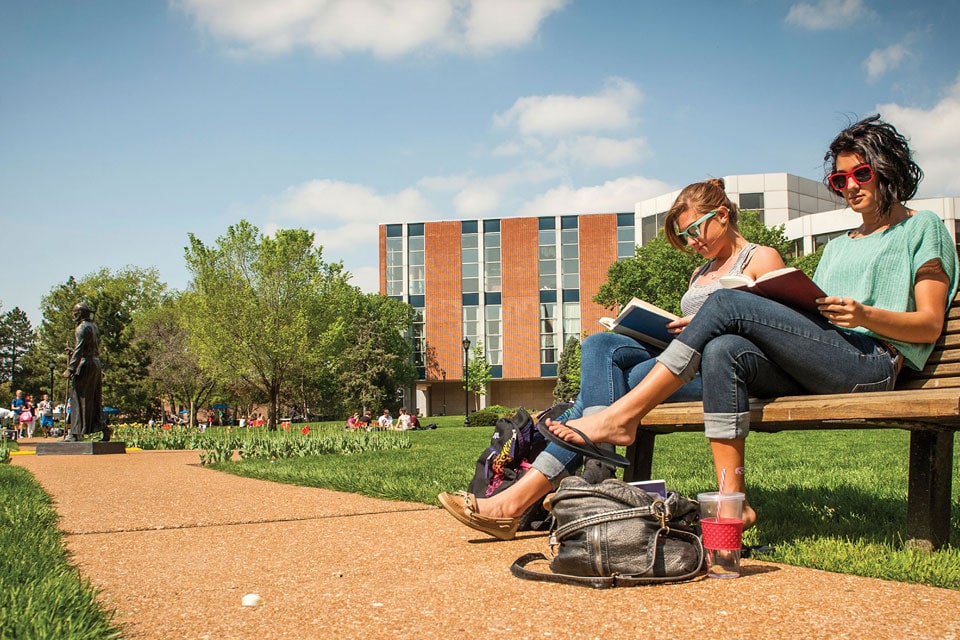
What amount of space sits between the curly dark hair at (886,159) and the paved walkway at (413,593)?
60.2 inches

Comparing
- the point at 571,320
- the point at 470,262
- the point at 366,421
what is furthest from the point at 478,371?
the point at 366,421

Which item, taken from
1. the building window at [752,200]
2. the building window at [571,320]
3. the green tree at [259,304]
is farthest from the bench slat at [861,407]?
the building window at [571,320]

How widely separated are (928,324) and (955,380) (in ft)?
0.81

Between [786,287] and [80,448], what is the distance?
13.9 m

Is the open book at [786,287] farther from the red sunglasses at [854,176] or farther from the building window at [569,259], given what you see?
the building window at [569,259]

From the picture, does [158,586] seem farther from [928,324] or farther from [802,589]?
[928,324]

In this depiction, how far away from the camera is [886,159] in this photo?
3.20 m

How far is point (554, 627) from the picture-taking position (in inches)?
88.4

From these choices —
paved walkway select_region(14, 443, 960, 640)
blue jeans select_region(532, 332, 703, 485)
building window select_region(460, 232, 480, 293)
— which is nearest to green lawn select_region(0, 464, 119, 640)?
paved walkway select_region(14, 443, 960, 640)

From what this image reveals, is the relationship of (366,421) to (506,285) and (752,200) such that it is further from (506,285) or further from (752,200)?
(752,200)

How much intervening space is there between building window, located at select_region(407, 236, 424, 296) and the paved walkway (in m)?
60.6

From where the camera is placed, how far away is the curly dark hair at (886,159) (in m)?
3.20

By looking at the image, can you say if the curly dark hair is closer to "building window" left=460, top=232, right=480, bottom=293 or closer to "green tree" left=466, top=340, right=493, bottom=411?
"green tree" left=466, top=340, right=493, bottom=411

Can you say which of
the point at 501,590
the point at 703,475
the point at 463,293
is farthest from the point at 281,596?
the point at 463,293
